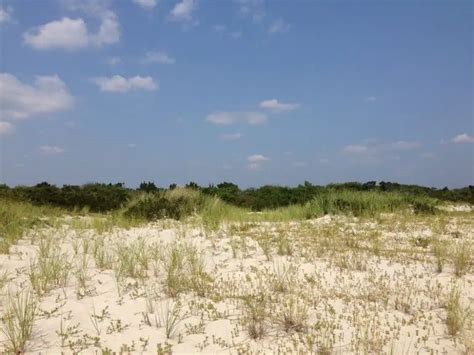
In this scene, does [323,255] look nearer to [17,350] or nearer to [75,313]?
[75,313]

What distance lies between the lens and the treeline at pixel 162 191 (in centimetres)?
1942

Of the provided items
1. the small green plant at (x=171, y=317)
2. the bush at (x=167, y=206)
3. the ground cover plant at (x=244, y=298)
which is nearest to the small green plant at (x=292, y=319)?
the ground cover plant at (x=244, y=298)

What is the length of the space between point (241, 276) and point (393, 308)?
2.33m

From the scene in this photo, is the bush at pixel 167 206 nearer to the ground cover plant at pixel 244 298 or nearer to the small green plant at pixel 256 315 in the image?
the ground cover plant at pixel 244 298

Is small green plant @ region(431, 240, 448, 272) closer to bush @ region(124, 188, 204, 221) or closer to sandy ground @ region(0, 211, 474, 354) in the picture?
sandy ground @ region(0, 211, 474, 354)

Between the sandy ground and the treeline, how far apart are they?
374 inches

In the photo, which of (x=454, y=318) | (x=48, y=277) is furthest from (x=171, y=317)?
(x=454, y=318)

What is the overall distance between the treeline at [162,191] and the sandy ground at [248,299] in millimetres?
9491

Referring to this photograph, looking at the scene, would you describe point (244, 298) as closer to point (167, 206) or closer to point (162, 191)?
point (167, 206)

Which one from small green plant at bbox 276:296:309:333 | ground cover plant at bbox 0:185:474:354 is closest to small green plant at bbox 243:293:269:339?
ground cover plant at bbox 0:185:474:354

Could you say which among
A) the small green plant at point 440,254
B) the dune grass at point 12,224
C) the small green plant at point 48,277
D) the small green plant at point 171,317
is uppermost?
the dune grass at point 12,224

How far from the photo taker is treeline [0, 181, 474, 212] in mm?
19422

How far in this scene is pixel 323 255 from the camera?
26.0ft

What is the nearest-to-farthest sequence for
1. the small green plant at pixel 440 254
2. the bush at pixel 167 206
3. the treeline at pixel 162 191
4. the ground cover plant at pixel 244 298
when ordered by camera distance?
the ground cover plant at pixel 244 298 → the small green plant at pixel 440 254 → the bush at pixel 167 206 → the treeline at pixel 162 191
